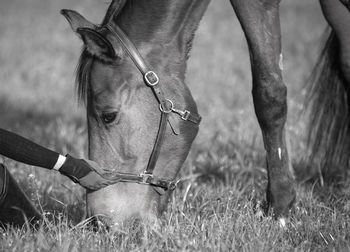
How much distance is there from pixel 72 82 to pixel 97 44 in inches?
215

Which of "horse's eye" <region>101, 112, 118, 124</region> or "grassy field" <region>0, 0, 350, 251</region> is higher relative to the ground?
"horse's eye" <region>101, 112, 118, 124</region>

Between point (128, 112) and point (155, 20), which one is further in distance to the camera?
point (155, 20)

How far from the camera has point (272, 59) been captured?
3363mm

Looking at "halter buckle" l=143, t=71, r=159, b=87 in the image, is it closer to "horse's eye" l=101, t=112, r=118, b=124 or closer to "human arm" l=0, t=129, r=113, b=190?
"horse's eye" l=101, t=112, r=118, b=124

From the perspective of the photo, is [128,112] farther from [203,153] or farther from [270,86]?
[203,153]

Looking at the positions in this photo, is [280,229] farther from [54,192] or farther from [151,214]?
[54,192]

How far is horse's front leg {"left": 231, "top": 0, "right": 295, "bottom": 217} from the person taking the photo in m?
3.33

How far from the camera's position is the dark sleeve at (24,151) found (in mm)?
2936

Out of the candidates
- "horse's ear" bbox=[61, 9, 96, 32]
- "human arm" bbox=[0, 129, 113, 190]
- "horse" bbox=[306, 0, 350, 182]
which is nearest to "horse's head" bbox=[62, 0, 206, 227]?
"horse's ear" bbox=[61, 9, 96, 32]

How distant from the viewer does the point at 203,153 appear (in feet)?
17.2

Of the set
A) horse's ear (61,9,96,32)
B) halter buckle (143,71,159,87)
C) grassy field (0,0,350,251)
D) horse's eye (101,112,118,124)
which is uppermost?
horse's ear (61,9,96,32)

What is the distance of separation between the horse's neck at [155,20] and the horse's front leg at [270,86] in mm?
372

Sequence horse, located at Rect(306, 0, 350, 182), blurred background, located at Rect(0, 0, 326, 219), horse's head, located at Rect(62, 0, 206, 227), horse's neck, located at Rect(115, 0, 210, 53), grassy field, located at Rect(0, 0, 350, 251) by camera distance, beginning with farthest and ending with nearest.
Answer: blurred background, located at Rect(0, 0, 326, 219)
horse, located at Rect(306, 0, 350, 182)
horse's neck, located at Rect(115, 0, 210, 53)
horse's head, located at Rect(62, 0, 206, 227)
grassy field, located at Rect(0, 0, 350, 251)

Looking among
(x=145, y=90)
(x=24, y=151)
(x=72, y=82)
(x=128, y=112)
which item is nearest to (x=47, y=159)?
(x=24, y=151)
